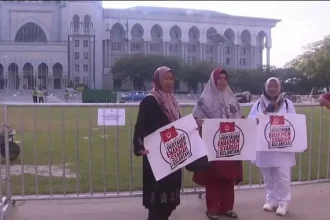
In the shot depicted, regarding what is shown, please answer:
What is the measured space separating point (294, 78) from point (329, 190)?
49.5 feet

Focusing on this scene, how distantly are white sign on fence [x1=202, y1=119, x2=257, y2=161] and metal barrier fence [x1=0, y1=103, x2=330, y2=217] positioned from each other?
110cm

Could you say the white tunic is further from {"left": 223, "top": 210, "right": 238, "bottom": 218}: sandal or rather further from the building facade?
the building facade

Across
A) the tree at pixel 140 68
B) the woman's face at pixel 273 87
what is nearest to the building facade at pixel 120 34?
the tree at pixel 140 68

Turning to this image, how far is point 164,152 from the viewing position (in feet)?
16.6

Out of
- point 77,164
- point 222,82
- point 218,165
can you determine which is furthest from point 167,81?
point 77,164

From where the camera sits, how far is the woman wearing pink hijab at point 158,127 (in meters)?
4.97

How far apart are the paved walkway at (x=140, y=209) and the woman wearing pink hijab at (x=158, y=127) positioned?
59cm

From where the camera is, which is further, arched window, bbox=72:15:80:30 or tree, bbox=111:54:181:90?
arched window, bbox=72:15:80:30

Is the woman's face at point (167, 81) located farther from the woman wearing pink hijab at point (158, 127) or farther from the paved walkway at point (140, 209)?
the paved walkway at point (140, 209)

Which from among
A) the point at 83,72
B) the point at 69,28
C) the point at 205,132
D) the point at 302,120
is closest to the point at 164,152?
the point at 205,132

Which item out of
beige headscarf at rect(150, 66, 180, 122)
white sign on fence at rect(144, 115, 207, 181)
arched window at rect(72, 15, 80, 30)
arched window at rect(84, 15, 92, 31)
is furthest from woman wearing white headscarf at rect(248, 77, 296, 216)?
arched window at rect(72, 15, 80, 30)

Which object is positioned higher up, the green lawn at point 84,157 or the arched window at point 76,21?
the arched window at point 76,21

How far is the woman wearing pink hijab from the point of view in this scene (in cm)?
497

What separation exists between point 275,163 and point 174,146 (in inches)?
52.6
